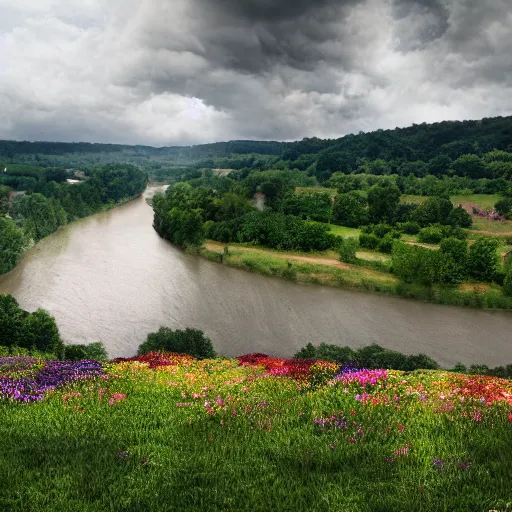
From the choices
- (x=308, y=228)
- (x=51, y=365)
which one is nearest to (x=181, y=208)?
(x=308, y=228)

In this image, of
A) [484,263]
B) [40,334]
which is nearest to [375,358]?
[40,334]

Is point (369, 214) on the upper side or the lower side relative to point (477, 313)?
upper

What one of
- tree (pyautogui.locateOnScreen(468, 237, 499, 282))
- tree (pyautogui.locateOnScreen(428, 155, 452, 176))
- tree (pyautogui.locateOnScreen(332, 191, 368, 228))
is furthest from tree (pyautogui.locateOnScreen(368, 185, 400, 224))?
tree (pyautogui.locateOnScreen(428, 155, 452, 176))

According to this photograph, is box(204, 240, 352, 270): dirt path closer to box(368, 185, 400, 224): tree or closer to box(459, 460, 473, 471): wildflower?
box(368, 185, 400, 224): tree

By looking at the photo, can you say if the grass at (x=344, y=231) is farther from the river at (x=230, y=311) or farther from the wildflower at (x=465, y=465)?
the wildflower at (x=465, y=465)

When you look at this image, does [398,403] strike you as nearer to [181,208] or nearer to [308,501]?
[308,501]

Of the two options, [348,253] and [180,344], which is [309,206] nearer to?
[348,253]

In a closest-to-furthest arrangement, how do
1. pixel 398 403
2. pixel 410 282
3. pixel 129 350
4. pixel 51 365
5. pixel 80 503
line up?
pixel 80 503 < pixel 398 403 < pixel 51 365 < pixel 129 350 < pixel 410 282
